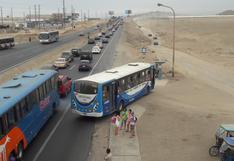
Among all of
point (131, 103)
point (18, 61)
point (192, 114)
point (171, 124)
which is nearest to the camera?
point (171, 124)

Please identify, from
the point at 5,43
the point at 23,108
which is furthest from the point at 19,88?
the point at 5,43

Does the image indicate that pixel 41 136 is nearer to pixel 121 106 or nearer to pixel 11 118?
pixel 11 118

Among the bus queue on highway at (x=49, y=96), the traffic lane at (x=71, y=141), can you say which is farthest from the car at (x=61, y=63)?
the traffic lane at (x=71, y=141)

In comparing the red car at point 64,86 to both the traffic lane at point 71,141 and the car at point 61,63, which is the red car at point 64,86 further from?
the car at point 61,63

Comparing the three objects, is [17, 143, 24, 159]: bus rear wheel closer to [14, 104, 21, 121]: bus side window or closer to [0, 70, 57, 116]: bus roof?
[14, 104, 21, 121]: bus side window

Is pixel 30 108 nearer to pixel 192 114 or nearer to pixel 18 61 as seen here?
pixel 192 114

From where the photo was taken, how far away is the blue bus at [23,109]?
16.0m

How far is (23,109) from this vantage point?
726 inches

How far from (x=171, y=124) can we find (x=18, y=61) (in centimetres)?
3836

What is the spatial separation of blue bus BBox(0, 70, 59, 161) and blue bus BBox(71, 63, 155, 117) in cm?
192

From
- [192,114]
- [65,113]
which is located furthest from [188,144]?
[65,113]

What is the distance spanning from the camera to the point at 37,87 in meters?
21.3

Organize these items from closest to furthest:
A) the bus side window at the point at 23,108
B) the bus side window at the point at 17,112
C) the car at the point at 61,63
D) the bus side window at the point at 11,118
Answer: the bus side window at the point at 11,118
the bus side window at the point at 17,112
the bus side window at the point at 23,108
the car at the point at 61,63

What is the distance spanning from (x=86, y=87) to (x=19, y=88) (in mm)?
5422
